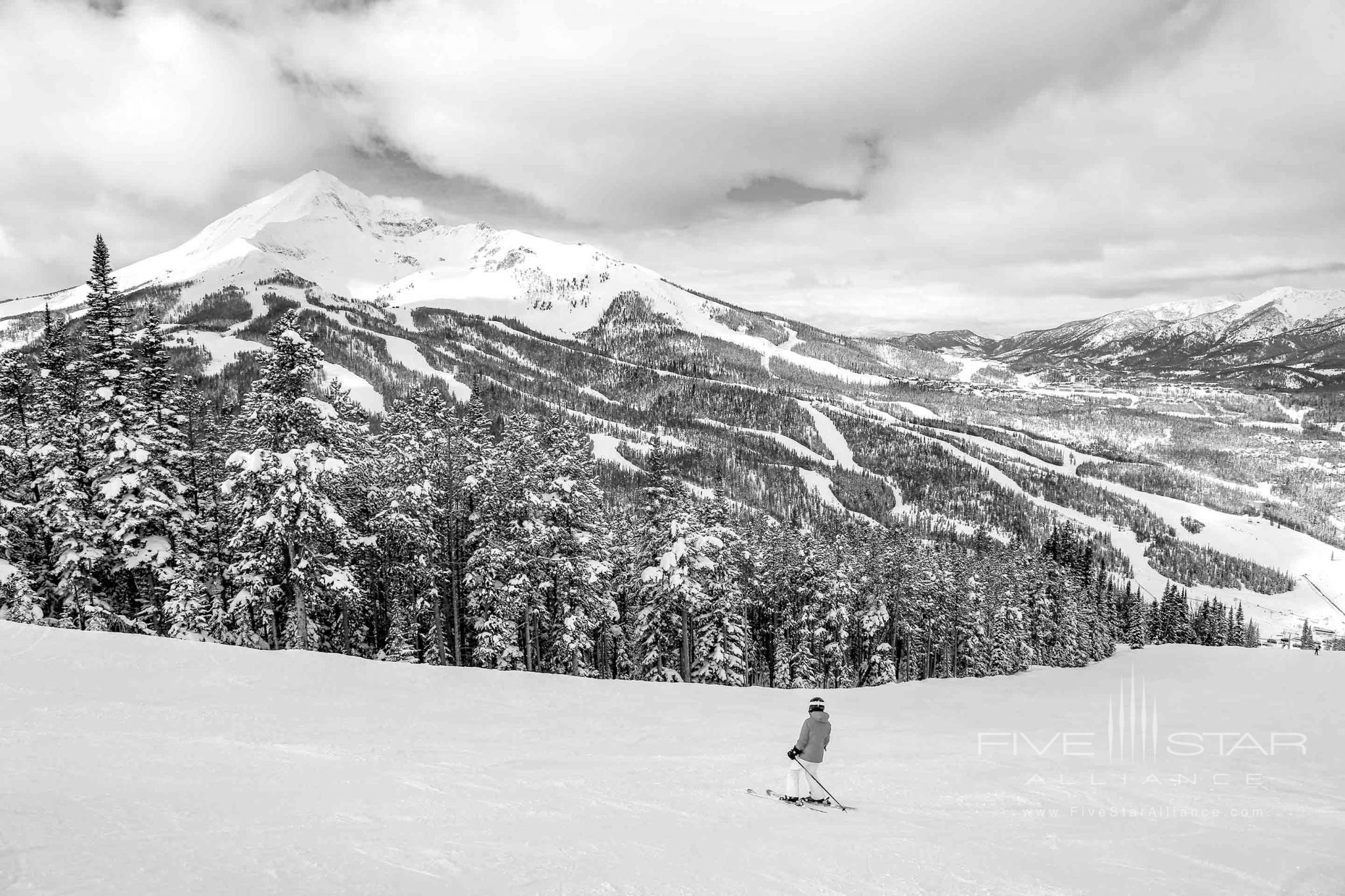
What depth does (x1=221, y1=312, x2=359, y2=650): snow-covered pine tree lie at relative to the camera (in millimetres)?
22266

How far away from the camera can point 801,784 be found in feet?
39.4

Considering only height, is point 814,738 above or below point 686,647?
above

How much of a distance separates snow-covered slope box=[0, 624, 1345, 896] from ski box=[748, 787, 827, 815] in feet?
1.23

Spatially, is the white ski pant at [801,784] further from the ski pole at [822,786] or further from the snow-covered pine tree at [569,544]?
the snow-covered pine tree at [569,544]

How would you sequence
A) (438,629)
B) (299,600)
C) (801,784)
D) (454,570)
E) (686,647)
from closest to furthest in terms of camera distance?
(801,784), (299,600), (438,629), (454,570), (686,647)

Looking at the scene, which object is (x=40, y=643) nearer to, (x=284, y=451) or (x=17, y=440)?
(x=284, y=451)

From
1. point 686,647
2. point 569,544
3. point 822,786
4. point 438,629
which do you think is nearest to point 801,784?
point 822,786

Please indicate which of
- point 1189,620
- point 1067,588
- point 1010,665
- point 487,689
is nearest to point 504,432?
point 487,689

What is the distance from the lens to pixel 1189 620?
362ft

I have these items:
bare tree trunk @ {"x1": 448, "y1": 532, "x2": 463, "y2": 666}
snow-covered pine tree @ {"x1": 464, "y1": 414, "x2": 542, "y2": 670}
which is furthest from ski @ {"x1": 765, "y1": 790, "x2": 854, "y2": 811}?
bare tree trunk @ {"x1": 448, "y1": 532, "x2": 463, "y2": 666}

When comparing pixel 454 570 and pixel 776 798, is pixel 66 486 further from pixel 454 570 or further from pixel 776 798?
pixel 776 798

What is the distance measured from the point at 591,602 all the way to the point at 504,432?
31.5 ft

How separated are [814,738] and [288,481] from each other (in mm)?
18946

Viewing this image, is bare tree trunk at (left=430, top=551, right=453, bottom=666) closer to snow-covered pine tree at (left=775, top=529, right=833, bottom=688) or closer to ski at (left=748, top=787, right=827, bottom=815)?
ski at (left=748, top=787, right=827, bottom=815)
